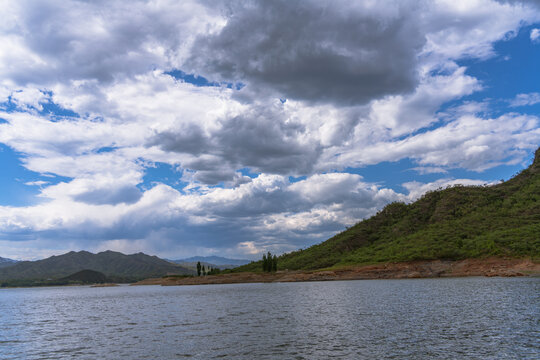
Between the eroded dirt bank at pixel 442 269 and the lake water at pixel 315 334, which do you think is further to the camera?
the eroded dirt bank at pixel 442 269

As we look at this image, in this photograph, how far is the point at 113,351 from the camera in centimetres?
4194

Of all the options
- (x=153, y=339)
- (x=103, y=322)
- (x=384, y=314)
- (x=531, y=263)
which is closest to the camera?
(x=153, y=339)

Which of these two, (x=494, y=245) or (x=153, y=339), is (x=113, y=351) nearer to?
(x=153, y=339)

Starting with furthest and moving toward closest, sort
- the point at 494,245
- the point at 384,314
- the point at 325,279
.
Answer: the point at 325,279, the point at 494,245, the point at 384,314

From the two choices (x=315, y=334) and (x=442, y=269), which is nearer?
(x=315, y=334)

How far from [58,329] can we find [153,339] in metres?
26.9

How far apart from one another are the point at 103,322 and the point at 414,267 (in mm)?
151787

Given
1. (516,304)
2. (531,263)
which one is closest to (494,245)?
(531,263)

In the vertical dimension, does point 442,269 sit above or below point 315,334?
below

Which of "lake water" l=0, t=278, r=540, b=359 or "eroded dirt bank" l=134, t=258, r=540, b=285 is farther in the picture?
"eroded dirt bank" l=134, t=258, r=540, b=285

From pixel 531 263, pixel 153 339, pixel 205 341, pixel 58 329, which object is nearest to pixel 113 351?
pixel 153 339

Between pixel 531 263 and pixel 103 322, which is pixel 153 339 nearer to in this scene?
pixel 103 322

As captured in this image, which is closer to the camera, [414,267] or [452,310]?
[452,310]

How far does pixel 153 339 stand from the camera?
1880 inches
